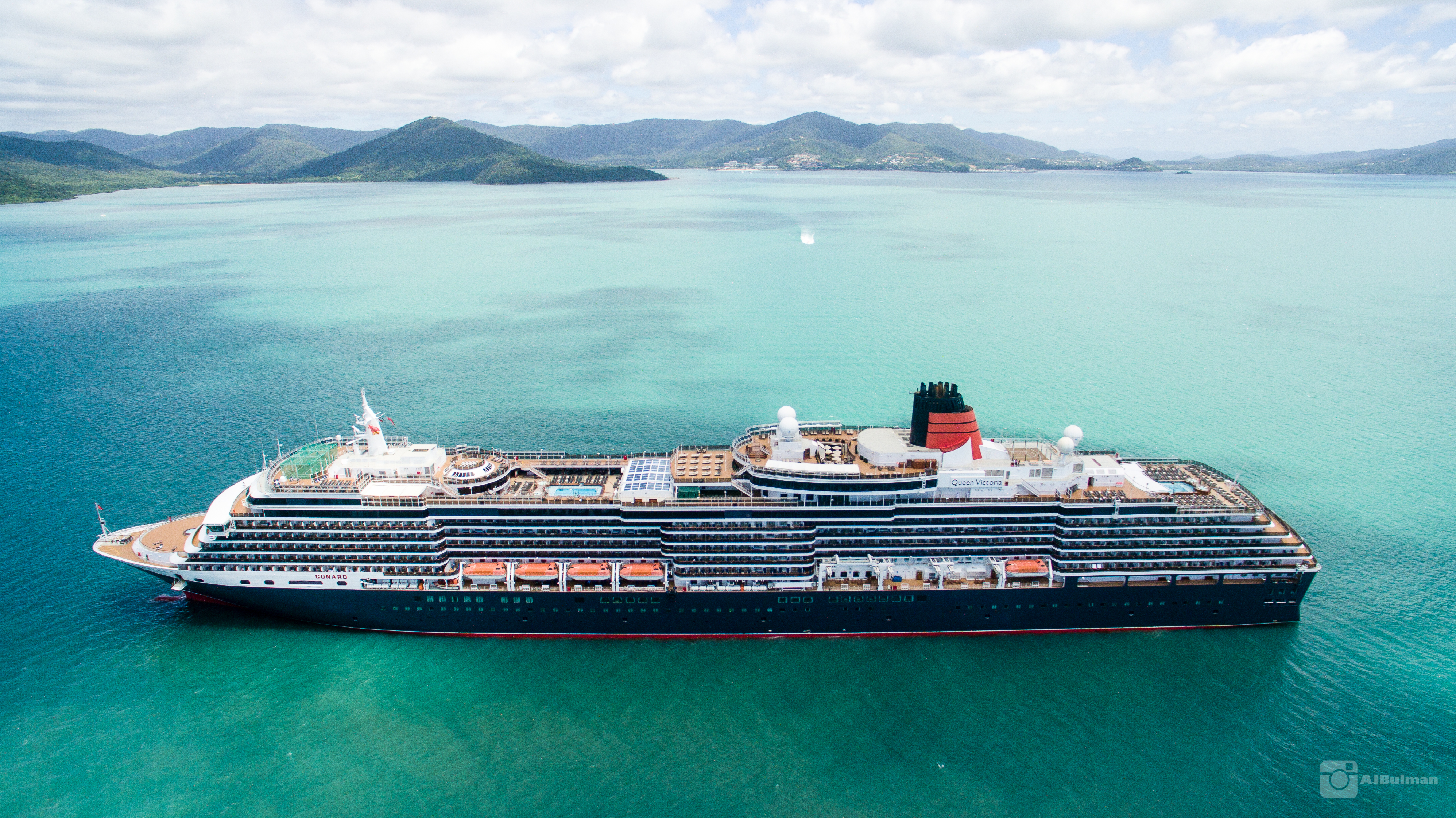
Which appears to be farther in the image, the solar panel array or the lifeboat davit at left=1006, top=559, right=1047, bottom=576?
the solar panel array

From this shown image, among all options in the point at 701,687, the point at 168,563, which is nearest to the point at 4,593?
the point at 168,563

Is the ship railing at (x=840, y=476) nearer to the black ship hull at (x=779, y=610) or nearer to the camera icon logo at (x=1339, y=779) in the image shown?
the black ship hull at (x=779, y=610)

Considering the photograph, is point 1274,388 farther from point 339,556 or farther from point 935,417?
point 339,556

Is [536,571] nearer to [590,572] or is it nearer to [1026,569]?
[590,572]

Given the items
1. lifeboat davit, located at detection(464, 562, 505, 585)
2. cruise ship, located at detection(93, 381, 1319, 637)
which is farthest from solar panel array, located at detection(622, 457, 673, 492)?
lifeboat davit, located at detection(464, 562, 505, 585)

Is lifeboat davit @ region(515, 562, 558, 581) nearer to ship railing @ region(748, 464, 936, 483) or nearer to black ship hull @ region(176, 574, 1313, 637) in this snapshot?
black ship hull @ region(176, 574, 1313, 637)

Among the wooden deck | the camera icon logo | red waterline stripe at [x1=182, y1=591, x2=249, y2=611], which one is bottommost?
the camera icon logo
